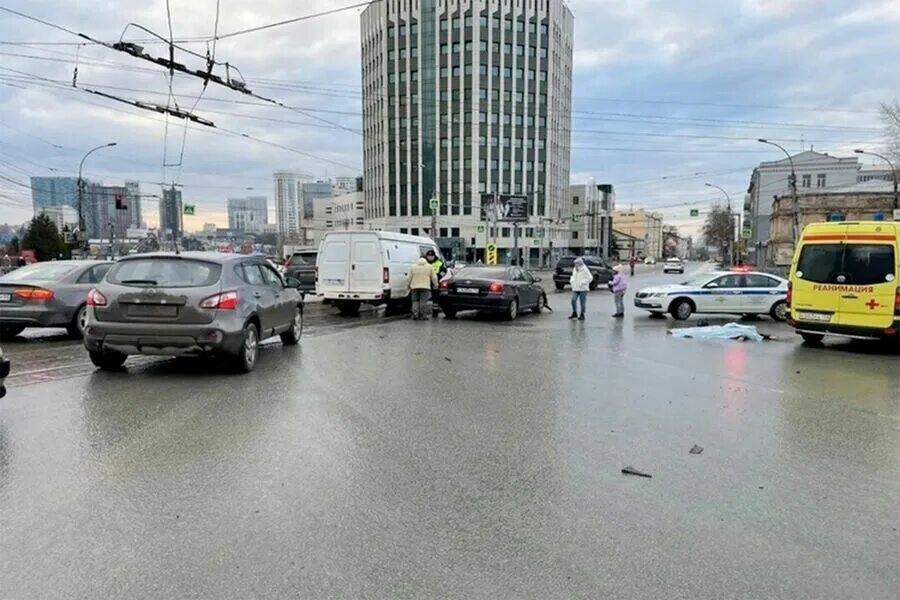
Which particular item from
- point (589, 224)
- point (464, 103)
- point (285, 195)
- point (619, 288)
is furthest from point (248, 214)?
point (619, 288)

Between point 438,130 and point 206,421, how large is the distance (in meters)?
88.1

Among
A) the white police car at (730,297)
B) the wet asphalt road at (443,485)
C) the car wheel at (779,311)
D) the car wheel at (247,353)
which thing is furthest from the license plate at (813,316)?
the car wheel at (247,353)

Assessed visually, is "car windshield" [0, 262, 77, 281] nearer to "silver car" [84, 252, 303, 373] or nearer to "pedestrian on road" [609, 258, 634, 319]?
"silver car" [84, 252, 303, 373]

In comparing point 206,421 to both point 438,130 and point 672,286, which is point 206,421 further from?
point 438,130

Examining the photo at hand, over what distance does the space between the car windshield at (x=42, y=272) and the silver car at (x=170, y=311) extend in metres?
3.75

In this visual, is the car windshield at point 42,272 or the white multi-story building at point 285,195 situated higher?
the white multi-story building at point 285,195

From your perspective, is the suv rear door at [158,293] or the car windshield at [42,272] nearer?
the suv rear door at [158,293]

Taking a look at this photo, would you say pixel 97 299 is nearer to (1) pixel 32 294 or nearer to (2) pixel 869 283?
(1) pixel 32 294

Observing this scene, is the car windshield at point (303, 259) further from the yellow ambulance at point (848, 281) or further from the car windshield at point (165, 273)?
the yellow ambulance at point (848, 281)

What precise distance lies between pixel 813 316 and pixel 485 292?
7284mm

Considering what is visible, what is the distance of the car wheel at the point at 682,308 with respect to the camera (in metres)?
17.0

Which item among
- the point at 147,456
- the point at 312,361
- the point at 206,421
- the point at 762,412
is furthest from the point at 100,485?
the point at 762,412

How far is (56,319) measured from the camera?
10859mm

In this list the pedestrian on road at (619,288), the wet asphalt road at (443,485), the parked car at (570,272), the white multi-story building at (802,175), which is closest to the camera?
the wet asphalt road at (443,485)
